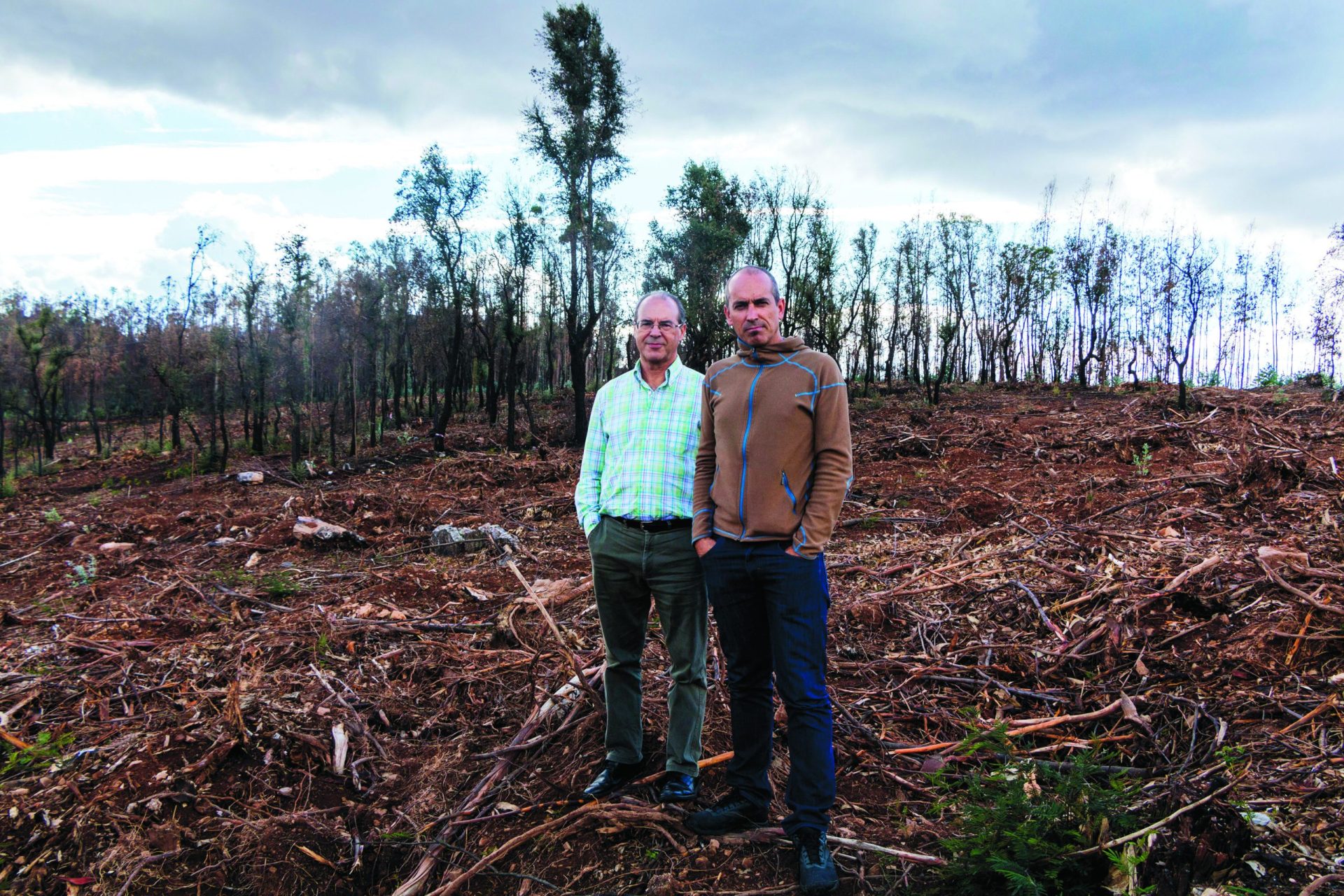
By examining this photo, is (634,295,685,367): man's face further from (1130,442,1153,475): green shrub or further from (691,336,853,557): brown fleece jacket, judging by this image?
(1130,442,1153,475): green shrub

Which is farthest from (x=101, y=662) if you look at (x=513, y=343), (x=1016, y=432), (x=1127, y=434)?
(x=513, y=343)

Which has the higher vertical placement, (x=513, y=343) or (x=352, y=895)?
(x=513, y=343)

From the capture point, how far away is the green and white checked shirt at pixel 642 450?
2.86 meters

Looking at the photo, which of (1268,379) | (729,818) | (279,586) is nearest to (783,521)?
(729,818)

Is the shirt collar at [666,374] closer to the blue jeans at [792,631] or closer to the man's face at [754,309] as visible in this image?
the man's face at [754,309]

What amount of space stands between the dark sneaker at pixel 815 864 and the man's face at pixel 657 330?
1.78m

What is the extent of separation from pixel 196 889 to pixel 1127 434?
11602mm

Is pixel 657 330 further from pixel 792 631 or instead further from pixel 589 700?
pixel 589 700

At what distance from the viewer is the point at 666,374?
297 centimetres

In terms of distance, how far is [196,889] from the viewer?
9.36 feet

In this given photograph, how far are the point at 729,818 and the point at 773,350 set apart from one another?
1.74 meters

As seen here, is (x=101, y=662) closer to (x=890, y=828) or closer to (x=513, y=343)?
(x=890, y=828)

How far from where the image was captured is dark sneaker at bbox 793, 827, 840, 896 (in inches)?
96.0

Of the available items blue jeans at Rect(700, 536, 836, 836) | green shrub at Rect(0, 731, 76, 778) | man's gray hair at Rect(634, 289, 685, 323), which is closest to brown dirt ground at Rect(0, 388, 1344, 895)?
green shrub at Rect(0, 731, 76, 778)
